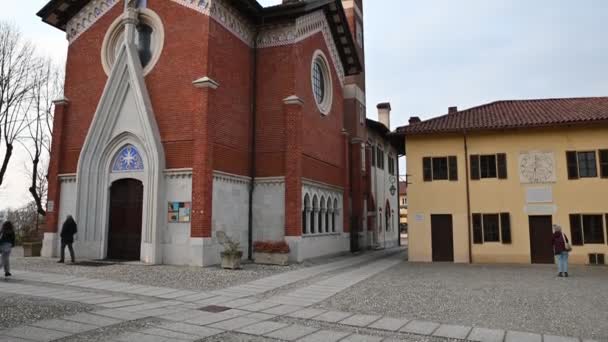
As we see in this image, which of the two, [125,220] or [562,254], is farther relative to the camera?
[125,220]

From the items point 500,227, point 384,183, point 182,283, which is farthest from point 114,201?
point 384,183

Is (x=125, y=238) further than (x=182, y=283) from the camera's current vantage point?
Yes

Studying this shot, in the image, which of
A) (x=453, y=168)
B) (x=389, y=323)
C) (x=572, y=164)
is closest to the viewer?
(x=389, y=323)

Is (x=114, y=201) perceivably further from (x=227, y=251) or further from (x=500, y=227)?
(x=500, y=227)

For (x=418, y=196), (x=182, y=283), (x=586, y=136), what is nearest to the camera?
(x=182, y=283)

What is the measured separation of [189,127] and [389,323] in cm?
1069

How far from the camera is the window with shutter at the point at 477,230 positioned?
19.1 m

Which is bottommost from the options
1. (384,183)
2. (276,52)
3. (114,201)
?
(114,201)

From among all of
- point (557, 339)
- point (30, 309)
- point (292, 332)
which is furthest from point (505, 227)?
point (30, 309)

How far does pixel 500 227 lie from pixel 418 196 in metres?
3.70

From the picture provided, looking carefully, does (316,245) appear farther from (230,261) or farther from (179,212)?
(179,212)

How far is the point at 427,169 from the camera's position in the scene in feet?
66.5

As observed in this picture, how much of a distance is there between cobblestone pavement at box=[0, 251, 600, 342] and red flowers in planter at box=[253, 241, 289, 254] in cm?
449

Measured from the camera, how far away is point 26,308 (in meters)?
7.85
